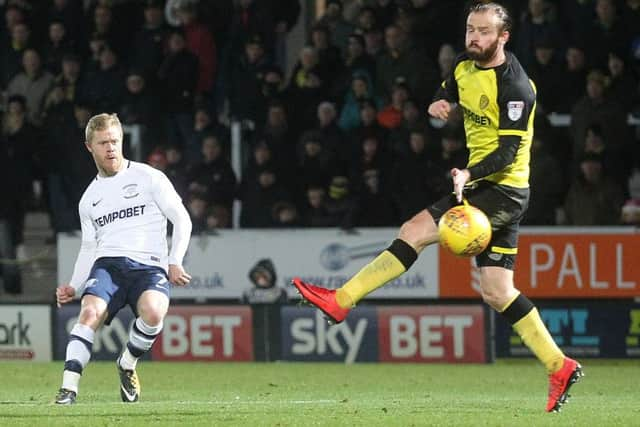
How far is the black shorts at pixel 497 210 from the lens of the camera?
9430 millimetres

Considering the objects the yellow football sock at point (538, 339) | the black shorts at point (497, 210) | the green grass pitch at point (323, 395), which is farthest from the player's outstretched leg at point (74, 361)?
the yellow football sock at point (538, 339)

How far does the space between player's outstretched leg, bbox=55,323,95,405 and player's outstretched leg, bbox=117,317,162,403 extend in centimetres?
51

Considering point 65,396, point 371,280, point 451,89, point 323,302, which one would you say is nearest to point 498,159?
point 451,89

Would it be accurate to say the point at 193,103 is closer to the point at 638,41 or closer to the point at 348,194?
the point at 348,194

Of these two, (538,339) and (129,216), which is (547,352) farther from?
(129,216)

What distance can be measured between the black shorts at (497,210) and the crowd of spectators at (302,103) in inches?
262

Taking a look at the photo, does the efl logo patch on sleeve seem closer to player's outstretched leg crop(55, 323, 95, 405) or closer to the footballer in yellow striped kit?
the footballer in yellow striped kit

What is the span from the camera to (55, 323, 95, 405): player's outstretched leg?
9.97 meters

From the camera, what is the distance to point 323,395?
12.0m

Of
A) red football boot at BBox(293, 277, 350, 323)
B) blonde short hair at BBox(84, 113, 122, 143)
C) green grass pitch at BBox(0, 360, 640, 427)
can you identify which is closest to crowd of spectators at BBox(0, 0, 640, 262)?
green grass pitch at BBox(0, 360, 640, 427)

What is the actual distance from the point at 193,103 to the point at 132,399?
303 inches

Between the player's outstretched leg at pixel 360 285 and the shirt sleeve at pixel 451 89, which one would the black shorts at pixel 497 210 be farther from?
the shirt sleeve at pixel 451 89

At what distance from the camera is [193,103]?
18125 mm

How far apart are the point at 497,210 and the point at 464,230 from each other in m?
0.41
